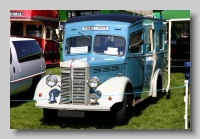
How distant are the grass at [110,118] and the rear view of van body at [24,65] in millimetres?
485

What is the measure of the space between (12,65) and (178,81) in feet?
14.6

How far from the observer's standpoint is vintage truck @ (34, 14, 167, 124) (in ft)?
22.0

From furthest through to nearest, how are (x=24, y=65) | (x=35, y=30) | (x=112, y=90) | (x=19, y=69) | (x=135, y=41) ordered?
(x=35, y=30) < (x=24, y=65) < (x=19, y=69) < (x=135, y=41) < (x=112, y=90)

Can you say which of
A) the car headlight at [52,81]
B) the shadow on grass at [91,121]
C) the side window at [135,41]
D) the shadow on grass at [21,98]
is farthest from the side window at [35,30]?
the car headlight at [52,81]

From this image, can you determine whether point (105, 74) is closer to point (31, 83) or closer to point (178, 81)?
point (31, 83)

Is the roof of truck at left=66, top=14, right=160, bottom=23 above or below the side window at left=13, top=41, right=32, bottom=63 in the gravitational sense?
above

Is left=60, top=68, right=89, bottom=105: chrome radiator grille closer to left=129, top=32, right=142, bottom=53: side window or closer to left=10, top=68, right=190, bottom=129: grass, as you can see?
left=10, top=68, right=190, bottom=129: grass

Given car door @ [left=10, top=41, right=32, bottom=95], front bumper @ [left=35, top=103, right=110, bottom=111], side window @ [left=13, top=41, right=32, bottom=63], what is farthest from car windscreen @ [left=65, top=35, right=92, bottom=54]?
side window @ [left=13, top=41, right=32, bottom=63]

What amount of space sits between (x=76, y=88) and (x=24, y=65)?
277cm

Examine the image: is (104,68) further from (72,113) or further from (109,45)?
(72,113)

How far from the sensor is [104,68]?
7223mm

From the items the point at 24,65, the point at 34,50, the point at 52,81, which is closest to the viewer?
the point at 52,81

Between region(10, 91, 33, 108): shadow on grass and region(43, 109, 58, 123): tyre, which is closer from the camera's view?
region(43, 109, 58, 123): tyre

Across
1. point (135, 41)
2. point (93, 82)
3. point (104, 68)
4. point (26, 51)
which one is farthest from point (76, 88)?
point (26, 51)
